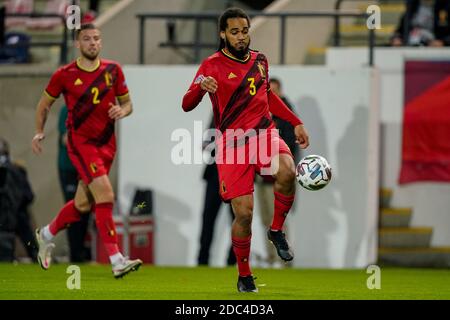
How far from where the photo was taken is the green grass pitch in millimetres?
10797

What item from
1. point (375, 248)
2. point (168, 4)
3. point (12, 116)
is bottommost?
point (375, 248)

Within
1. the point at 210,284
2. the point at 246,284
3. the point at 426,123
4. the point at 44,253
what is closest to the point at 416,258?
the point at 426,123

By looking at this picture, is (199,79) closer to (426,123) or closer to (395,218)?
(426,123)

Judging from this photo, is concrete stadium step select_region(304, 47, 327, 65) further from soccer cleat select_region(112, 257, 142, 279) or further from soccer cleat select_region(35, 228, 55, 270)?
soccer cleat select_region(112, 257, 142, 279)

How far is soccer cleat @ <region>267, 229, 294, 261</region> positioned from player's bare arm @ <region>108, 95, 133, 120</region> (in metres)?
2.49

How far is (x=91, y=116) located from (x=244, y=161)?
9.40ft

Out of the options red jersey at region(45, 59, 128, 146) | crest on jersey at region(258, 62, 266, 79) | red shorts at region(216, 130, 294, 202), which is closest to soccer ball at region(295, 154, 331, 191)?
red shorts at region(216, 130, 294, 202)

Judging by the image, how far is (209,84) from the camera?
35.1 feet

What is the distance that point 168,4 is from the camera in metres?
19.3

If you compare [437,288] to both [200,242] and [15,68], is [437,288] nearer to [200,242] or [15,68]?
[200,242]
